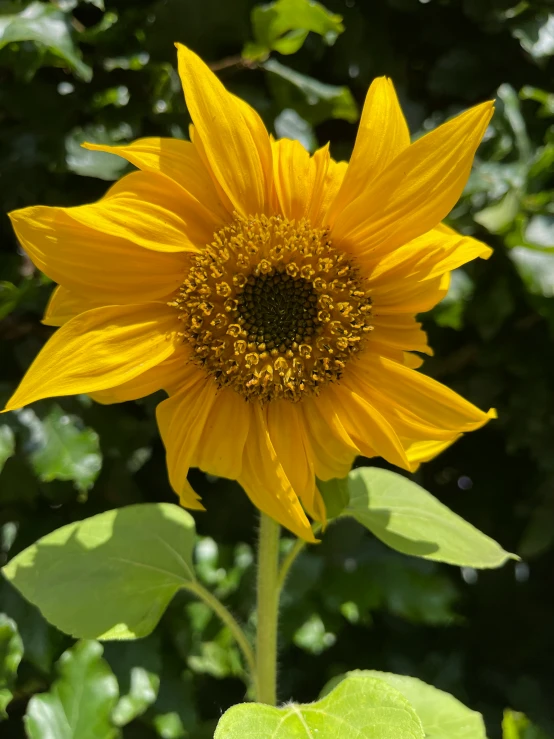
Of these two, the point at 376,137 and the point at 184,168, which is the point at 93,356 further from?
the point at 376,137

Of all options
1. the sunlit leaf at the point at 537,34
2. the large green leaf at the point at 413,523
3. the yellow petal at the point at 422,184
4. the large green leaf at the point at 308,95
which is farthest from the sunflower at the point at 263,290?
the sunlit leaf at the point at 537,34

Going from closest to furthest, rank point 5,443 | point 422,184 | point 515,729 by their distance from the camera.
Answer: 1. point 422,184
2. point 515,729
3. point 5,443

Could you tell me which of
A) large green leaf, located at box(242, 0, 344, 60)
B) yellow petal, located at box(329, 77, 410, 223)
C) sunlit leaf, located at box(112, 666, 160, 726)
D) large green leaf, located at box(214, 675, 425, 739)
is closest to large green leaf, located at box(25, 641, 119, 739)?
sunlit leaf, located at box(112, 666, 160, 726)

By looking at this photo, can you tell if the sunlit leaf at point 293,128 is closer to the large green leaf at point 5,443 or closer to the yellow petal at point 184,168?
the yellow petal at point 184,168

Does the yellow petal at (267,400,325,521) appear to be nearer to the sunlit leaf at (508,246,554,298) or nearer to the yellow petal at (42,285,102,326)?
the yellow petal at (42,285,102,326)

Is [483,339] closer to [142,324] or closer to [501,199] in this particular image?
[501,199]

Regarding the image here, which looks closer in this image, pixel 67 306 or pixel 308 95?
→ pixel 67 306

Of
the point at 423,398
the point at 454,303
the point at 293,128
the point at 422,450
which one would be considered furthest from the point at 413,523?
the point at 293,128
